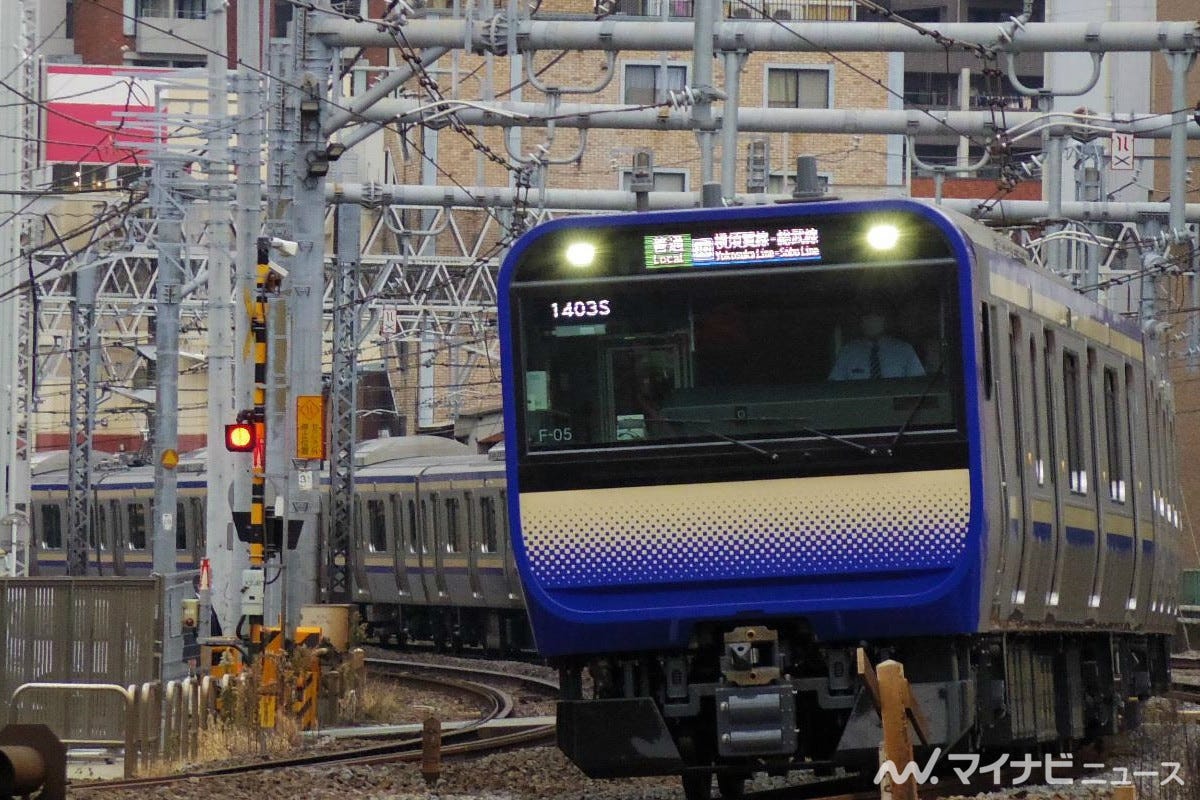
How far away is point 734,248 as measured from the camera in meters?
11.1

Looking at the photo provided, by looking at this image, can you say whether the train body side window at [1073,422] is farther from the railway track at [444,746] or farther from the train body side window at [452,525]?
the train body side window at [452,525]

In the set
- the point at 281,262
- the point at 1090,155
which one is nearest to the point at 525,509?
the point at 281,262

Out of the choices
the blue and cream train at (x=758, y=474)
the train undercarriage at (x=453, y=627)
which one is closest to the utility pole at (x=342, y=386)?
the train undercarriage at (x=453, y=627)

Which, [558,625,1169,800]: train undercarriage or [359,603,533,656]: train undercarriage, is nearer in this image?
[558,625,1169,800]: train undercarriage

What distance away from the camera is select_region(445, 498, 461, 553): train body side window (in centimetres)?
3331

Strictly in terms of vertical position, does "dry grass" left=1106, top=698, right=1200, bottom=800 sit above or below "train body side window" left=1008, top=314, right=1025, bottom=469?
below

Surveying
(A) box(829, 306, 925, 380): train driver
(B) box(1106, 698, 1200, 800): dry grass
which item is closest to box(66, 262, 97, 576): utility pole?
(B) box(1106, 698, 1200, 800): dry grass

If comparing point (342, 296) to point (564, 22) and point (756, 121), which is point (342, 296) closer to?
point (756, 121)

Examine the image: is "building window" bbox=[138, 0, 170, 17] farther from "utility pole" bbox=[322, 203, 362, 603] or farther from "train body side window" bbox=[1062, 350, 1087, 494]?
"train body side window" bbox=[1062, 350, 1087, 494]

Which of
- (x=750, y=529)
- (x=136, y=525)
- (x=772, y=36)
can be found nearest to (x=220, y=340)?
(x=772, y=36)

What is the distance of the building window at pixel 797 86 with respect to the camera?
6284 centimetres

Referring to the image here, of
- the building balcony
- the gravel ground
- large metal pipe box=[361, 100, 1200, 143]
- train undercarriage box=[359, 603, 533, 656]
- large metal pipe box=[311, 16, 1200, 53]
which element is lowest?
train undercarriage box=[359, 603, 533, 656]

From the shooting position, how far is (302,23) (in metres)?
21.3

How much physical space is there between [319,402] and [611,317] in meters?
10.2
